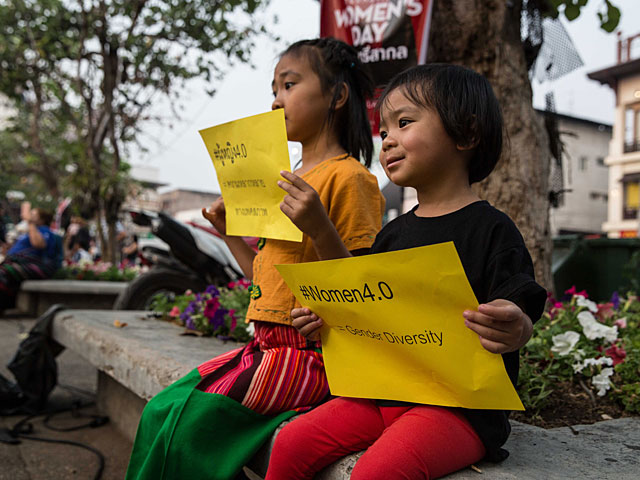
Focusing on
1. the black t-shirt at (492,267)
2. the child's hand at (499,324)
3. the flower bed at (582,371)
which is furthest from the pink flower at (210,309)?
the child's hand at (499,324)

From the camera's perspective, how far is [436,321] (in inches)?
40.8

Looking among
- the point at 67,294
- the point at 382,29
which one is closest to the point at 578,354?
the point at 382,29

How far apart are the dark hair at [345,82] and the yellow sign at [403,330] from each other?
25.4 inches

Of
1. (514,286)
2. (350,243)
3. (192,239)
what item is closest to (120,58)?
(192,239)

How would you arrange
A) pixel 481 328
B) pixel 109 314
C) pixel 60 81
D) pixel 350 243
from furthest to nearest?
pixel 60 81, pixel 109 314, pixel 350 243, pixel 481 328

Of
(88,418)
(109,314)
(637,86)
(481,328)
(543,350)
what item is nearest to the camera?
(481,328)

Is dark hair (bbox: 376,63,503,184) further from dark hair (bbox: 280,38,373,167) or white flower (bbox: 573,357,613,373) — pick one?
white flower (bbox: 573,357,613,373)

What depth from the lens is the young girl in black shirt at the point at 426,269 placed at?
1.01 meters

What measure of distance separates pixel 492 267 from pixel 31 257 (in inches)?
269

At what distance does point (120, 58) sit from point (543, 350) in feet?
26.2

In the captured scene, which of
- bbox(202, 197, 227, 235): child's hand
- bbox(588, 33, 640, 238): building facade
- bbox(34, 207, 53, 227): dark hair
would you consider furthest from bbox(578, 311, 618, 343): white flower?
bbox(588, 33, 640, 238): building facade

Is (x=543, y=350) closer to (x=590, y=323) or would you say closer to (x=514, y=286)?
(x=590, y=323)

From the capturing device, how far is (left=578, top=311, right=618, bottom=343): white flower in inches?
77.4

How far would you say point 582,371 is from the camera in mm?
1860
